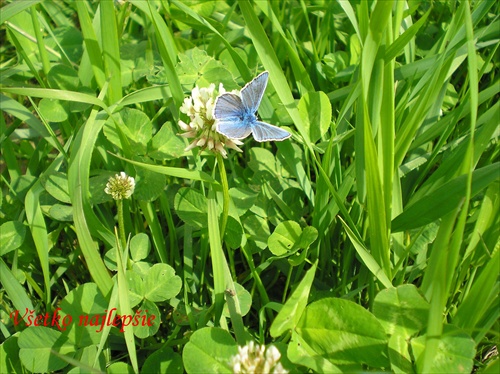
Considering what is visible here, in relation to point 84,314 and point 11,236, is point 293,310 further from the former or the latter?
point 11,236

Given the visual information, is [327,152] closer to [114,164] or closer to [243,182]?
[243,182]

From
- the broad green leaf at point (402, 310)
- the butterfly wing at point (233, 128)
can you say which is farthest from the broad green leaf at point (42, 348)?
the broad green leaf at point (402, 310)

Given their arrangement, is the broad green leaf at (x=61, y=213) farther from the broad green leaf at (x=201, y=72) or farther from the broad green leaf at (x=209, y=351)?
the broad green leaf at (x=209, y=351)

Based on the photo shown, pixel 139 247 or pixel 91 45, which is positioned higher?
pixel 91 45

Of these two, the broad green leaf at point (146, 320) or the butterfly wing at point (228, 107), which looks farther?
the broad green leaf at point (146, 320)

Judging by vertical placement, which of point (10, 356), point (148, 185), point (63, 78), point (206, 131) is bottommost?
point (10, 356)

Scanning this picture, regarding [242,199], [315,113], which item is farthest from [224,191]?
[315,113]

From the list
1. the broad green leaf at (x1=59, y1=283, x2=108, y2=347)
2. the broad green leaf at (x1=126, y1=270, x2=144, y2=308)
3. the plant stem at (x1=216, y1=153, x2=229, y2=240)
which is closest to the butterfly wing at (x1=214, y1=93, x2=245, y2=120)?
the plant stem at (x1=216, y1=153, x2=229, y2=240)

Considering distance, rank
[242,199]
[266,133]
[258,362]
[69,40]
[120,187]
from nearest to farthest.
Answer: [258,362]
[266,133]
[120,187]
[242,199]
[69,40]
